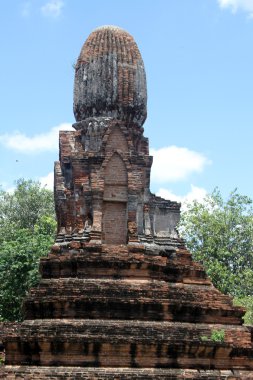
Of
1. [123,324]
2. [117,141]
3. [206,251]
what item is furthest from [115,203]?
[206,251]

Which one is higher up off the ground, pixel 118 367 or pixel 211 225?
pixel 211 225

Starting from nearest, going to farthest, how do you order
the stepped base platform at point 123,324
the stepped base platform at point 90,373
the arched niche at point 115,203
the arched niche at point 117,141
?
the stepped base platform at point 90,373 < the stepped base platform at point 123,324 < the arched niche at point 115,203 < the arched niche at point 117,141

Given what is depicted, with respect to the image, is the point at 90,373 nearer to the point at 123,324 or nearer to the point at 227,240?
the point at 123,324

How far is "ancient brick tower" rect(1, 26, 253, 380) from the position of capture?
400 inches

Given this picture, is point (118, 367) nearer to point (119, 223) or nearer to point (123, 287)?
point (123, 287)

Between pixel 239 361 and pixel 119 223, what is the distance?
3.33 m

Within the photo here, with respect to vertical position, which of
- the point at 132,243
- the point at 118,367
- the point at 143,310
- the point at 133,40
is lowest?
the point at 118,367

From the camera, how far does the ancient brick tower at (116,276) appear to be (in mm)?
10148

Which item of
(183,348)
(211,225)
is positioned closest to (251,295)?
(211,225)

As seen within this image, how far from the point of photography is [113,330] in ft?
33.9

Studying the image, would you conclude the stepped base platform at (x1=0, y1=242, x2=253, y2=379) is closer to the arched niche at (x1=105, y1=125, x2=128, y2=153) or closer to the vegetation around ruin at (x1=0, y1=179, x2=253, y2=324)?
the arched niche at (x1=105, y1=125, x2=128, y2=153)

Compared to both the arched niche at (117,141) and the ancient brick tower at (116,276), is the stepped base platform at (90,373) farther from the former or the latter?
the arched niche at (117,141)

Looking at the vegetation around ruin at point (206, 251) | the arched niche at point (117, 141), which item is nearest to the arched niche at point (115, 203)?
the arched niche at point (117, 141)

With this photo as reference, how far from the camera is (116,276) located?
447 inches
